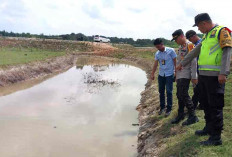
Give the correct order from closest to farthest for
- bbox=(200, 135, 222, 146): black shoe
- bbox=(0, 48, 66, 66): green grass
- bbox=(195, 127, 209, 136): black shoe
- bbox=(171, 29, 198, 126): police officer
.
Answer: bbox=(200, 135, 222, 146): black shoe, bbox=(195, 127, 209, 136): black shoe, bbox=(171, 29, 198, 126): police officer, bbox=(0, 48, 66, 66): green grass

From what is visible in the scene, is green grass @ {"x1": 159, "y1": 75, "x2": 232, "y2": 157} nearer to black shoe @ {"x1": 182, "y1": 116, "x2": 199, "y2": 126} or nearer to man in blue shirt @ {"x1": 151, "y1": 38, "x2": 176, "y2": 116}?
black shoe @ {"x1": 182, "y1": 116, "x2": 199, "y2": 126}

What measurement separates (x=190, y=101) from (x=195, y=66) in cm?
92

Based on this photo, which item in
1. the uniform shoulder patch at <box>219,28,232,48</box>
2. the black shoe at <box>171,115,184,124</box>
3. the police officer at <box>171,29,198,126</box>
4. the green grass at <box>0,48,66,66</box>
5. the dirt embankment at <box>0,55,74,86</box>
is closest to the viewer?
the uniform shoulder patch at <box>219,28,232,48</box>

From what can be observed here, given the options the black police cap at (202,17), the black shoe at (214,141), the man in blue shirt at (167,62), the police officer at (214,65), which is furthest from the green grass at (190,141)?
the black police cap at (202,17)

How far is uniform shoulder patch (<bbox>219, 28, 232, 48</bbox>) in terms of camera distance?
13.5 ft

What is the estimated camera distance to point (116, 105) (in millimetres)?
12625

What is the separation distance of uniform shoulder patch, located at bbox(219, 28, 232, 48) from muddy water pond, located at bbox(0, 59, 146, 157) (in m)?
4.33

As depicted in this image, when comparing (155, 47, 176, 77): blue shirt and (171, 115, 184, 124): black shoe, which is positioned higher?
(155, 47, 176, 77): blue shirt

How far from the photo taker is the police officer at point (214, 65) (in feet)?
13.8

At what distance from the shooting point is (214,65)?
4430 mm

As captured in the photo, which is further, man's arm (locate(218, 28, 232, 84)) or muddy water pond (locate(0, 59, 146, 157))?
muddy water pond (locate(0, 59, 146, 157))

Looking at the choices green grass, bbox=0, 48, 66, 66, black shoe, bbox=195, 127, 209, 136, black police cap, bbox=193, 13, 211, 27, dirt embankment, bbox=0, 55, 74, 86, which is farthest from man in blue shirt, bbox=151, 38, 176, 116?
green grass, bbox=0, 48, 66, 66

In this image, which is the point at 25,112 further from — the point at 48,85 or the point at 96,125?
the point at 48,85

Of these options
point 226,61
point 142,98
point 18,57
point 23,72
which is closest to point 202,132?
point 226,61
